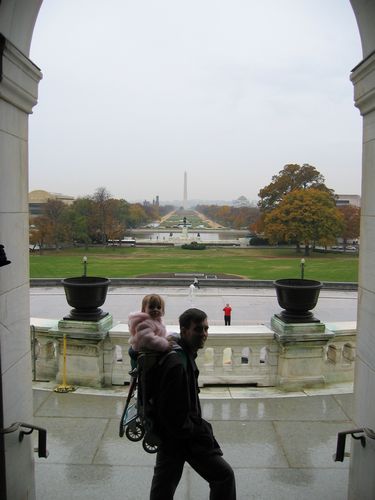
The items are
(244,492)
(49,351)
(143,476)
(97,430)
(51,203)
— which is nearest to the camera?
(244,492)

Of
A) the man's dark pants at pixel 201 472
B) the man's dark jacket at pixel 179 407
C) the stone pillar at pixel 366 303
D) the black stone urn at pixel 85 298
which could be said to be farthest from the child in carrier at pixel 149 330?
the black stone urn at pixel 85 298

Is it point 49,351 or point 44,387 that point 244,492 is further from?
point 49,351

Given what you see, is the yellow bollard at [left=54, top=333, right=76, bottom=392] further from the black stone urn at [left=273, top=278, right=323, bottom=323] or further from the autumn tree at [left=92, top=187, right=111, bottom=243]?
the autumn tree at [left=92, top=187, right=111, bottom=243]

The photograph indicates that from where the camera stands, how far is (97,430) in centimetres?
549

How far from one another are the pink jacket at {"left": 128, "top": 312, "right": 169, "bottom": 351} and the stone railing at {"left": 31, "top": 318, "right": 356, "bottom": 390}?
406 cm

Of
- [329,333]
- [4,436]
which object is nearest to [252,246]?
[329,333]

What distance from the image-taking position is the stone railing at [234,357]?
7.38m

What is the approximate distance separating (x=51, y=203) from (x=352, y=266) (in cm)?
4283

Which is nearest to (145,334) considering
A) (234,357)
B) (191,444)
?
(191,444)

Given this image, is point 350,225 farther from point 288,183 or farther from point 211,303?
point 211,303

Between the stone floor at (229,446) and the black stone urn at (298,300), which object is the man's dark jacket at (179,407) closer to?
the stone floor at (229,446)

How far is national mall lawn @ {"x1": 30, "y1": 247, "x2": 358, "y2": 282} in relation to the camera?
39938 millimetres

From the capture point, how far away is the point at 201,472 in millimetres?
3107

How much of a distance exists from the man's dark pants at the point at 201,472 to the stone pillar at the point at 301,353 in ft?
14.4
